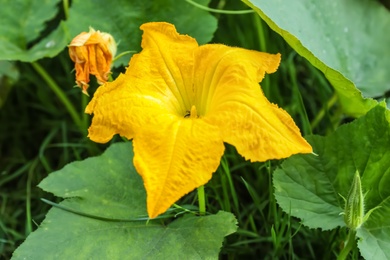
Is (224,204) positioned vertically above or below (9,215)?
above

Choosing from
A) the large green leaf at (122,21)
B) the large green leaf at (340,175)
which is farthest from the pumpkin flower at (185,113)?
the large green leaf at (122,21)

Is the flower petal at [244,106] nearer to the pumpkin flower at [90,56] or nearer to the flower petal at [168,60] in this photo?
the flower petal at [168,60]

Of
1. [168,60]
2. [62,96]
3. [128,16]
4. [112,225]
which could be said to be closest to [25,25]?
[62,96]

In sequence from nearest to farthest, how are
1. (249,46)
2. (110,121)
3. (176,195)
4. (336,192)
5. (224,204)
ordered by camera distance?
(176,195) < (110,121) < (336,192) < (224,204) < (249,46)

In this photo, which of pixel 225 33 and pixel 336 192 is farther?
pixel 225 33

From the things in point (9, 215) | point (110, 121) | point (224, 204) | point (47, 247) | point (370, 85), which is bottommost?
point (9, 215)

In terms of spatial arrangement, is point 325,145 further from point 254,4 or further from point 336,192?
point 254,4

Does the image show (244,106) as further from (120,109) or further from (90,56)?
(90,56)

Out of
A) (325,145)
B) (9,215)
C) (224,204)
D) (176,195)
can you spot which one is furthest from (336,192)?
(9,215)
